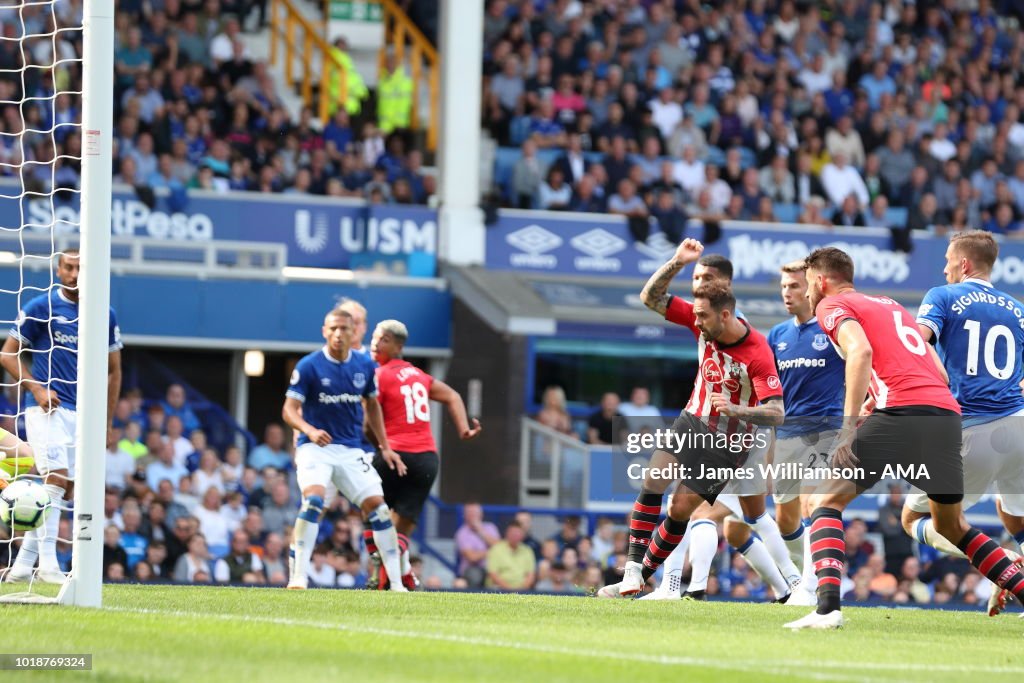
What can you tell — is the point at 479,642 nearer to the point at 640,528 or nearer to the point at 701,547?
the point at 640,528

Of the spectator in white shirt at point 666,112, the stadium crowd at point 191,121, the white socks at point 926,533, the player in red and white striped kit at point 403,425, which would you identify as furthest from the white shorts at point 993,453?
the spectator in white shirt at point 666,112

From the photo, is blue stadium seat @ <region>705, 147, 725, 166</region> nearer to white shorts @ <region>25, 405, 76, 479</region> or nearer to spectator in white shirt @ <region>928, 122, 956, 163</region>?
spectator in white shirt @ <region>928, 122, 956, 163</region>

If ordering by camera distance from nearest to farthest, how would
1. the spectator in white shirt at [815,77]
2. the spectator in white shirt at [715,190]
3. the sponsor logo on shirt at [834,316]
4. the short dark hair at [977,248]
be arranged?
the sponsor logo on shirt at [834,316], the short dark hair at [977,248], the spectator in white shirt at [715,190], the spectator in white shirt at [815,77]

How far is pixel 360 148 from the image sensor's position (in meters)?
22.9

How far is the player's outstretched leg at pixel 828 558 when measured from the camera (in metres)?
8.84

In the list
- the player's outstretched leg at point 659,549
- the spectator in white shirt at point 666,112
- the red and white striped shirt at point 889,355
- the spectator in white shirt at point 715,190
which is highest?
the spectator in white shirt at point 666,112

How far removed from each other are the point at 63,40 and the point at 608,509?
8.55 metres

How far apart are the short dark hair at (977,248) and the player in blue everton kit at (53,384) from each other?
528 cm

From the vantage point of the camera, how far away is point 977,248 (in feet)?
32.3

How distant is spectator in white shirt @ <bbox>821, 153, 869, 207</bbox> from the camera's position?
2469cm

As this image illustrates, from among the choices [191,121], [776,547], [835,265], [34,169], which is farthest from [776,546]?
[191,121]

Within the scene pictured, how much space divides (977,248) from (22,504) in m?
5.32

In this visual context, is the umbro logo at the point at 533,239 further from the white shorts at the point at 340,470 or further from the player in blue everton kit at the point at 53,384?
the player in blue everton kit at the point at 53,384

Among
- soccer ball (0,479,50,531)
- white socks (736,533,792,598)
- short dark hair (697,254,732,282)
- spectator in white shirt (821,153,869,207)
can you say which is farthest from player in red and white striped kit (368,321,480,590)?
spectator in white shirt (821,153,869,207)
